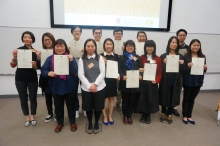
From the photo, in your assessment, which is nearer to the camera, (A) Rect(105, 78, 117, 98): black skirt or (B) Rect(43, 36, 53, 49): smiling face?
(B) Rect(43, 36, 53, 49): smiling face

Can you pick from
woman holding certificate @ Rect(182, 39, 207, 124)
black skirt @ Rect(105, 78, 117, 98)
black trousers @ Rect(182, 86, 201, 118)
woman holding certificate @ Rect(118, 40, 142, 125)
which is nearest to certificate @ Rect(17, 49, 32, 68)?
black skirt @ Rect(105, 78, 117, 98)

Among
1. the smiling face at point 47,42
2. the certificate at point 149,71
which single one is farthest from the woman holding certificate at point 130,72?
the smiling face at point 47,42

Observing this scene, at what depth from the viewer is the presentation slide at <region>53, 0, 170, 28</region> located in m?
3.46

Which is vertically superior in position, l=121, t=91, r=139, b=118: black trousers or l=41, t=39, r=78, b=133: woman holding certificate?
l=41, t=39, r=78, b=133: woman holding certificate

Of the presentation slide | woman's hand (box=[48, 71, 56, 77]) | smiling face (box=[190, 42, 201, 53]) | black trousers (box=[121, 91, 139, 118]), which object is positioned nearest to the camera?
woman's hand (box=[48, 71, 56, 77])

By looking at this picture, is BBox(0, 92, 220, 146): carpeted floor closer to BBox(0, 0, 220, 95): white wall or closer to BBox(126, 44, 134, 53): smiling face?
BBox(126, 44, 134, 53): smiling face

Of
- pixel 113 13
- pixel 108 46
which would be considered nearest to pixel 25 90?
pixel 108 46

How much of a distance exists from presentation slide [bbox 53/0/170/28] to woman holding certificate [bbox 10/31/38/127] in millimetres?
1485

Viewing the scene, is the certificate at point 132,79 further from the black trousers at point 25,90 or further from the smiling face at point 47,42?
the black trousers at point 25,90

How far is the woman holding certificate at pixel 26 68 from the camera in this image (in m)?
2.10

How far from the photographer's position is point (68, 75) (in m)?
2.14

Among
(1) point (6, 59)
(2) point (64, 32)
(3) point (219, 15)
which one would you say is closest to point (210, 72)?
(3) point (219, 15)

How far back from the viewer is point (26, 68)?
223cm

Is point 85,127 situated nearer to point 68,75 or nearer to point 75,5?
point 68,75
